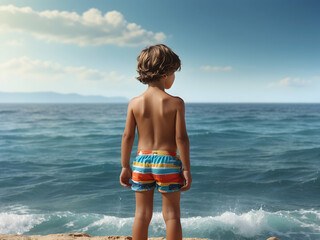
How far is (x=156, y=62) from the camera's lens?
2.47m

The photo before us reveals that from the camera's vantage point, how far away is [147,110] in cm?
252

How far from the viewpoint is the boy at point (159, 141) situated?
8.05 feet

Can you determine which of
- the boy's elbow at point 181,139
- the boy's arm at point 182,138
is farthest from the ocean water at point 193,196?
the boy's elbow at point 181,139

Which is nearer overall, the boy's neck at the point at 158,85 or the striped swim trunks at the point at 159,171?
the striped swim trunks at the point at 159,171

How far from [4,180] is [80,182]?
2385 mm

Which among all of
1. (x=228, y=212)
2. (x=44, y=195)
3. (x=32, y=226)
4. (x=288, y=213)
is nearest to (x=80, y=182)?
(x=44, y=195)

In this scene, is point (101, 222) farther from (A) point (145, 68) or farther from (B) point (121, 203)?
(A) point (145, 68)

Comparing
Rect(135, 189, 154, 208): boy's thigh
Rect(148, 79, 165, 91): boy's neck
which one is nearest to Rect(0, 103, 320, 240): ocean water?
Rect(135, 189, 154, 208): boy's thigh

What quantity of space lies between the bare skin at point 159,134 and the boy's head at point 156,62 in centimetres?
7

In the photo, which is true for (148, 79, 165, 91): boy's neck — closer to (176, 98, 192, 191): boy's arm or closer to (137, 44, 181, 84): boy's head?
(137, 44, 181, 84): boy's head

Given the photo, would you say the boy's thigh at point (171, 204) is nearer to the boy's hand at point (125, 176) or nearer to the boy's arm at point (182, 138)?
the boy's arm at point (182, 138)

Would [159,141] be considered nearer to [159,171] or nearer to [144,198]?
[159,171]

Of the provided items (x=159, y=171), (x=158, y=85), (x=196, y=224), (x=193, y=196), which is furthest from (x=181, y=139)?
(x=193, y=196)

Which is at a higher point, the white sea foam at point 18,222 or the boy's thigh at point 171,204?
the boy's thigh at point 171,204
